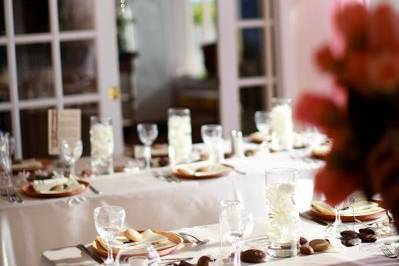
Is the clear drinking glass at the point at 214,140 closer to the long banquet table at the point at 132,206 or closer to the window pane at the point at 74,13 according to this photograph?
the long banquet table at the point at 132,206

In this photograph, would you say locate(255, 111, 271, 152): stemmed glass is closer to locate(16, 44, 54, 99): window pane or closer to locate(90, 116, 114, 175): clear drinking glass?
locate(90, 116, 114, 175): clear drinking glass

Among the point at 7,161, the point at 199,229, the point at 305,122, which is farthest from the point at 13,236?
the point at 305,122

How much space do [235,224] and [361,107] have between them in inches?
34.9

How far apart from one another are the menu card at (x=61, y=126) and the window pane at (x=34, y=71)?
1375 mm

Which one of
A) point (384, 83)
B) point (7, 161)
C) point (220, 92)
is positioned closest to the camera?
point (384, 83)

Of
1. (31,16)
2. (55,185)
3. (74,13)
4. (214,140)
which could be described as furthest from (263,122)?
(31,16)

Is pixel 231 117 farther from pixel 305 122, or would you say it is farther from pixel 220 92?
pixel 305 122

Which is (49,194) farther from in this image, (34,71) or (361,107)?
(361,107)

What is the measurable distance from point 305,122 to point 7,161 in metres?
2.36

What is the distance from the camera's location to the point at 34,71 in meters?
4.99

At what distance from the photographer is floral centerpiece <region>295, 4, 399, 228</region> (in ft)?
4.15

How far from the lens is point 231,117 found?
18.2ft

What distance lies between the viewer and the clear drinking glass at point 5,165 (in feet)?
11.0

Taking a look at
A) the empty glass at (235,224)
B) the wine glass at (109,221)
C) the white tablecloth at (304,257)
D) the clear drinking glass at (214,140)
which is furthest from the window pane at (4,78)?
the empty glass at (235,224)
